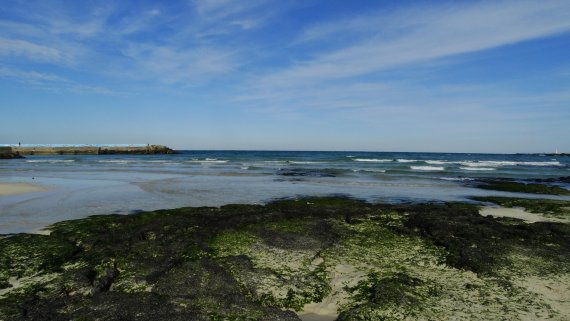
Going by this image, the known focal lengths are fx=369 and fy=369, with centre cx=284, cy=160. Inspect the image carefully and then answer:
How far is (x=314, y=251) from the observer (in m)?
9.44

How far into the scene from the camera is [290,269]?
809 cm

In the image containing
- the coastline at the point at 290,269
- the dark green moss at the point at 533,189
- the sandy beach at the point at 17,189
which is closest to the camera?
the coastline at the point at 290,269

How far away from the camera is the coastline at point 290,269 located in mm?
6219

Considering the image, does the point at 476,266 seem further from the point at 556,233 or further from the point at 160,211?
the point at 160,211

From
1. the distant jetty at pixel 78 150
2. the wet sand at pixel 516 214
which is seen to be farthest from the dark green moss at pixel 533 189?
the distant jetty at pixel 78 150

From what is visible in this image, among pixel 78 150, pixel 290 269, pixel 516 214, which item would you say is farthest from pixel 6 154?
pixel 516 214

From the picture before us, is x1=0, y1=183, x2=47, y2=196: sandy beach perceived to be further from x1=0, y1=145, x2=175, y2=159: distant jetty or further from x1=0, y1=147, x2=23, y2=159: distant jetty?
x1=0, y1=145, x2=175, y2=159: distant jetty

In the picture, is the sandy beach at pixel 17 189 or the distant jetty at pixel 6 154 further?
the distant jetty at pixel 6 154

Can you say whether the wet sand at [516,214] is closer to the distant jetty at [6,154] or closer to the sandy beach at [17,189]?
the sandy beach at [17,189]

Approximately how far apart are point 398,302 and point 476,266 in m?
2.90

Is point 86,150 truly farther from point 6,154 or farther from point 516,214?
point 516,214

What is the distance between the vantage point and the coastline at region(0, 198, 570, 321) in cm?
622

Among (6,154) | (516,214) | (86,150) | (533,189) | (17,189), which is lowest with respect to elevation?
Answer: (516,214)

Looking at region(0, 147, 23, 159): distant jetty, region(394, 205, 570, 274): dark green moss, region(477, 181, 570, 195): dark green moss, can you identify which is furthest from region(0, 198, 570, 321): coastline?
region(0, 147, 23, 159): distant jetty
